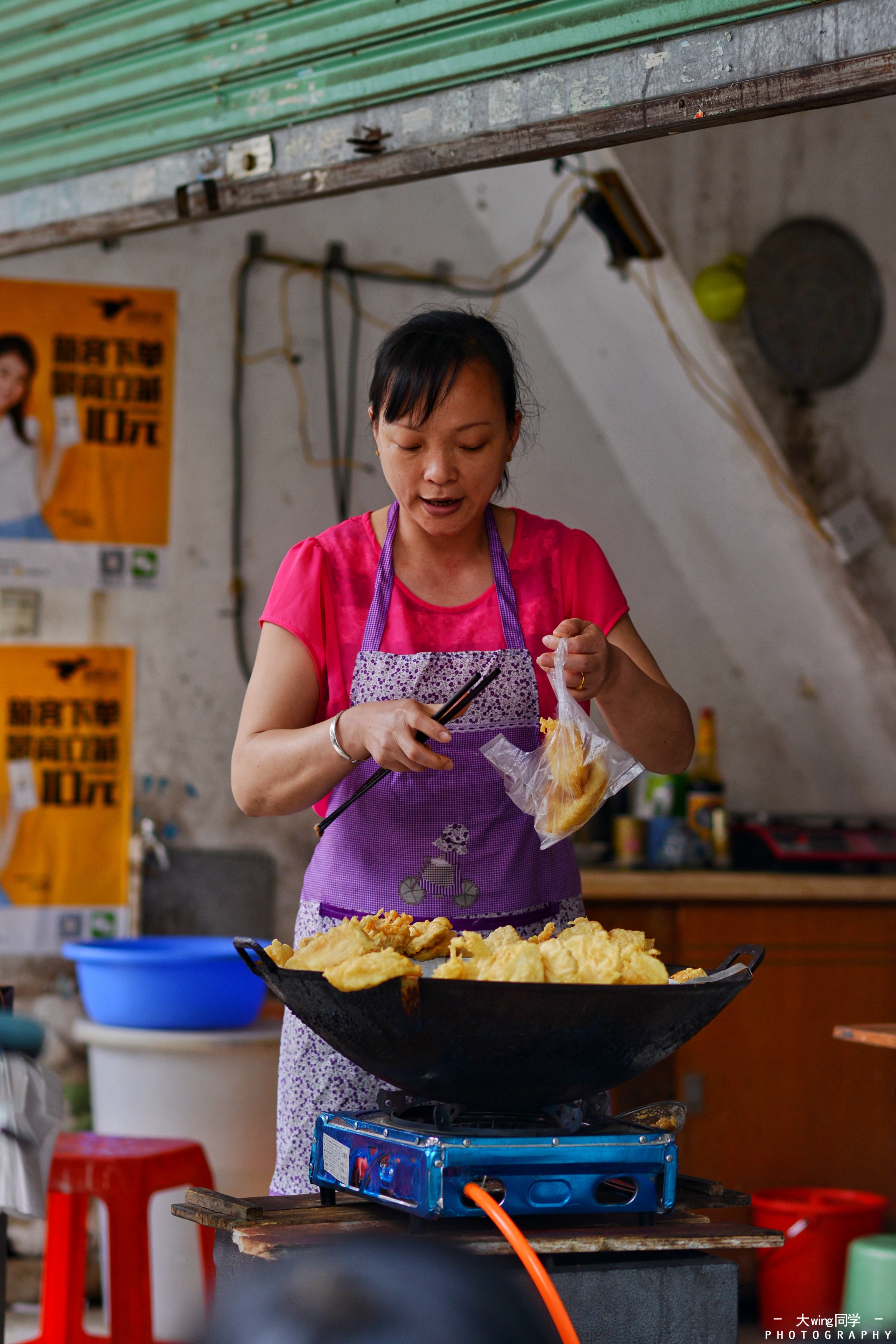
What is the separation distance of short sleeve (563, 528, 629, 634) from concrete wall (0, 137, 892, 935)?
218cm

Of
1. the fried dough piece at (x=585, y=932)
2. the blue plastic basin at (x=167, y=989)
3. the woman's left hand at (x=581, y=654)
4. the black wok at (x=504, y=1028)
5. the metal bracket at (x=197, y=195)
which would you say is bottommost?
the blue plastic basin at (x=167, y=989)

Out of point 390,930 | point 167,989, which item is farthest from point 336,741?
point 167,989

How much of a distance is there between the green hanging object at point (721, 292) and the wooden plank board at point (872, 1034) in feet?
6.08

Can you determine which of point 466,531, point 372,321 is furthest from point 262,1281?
point 372,321

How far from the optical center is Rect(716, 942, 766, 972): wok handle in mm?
1372

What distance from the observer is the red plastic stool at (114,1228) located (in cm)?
285

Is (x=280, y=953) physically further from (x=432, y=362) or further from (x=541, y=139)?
(x=541, y=139)

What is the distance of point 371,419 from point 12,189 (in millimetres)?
1161

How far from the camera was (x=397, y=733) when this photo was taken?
4.87 feet

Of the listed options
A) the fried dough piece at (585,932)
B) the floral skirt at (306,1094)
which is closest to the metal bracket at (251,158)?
the floral skirt at (306,1094)

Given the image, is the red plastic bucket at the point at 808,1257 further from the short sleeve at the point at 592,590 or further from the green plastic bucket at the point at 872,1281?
the short sleeve at the point at 592,590

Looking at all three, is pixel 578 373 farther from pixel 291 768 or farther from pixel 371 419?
pixel 291 768

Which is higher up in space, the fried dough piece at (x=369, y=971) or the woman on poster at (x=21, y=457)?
the woman on poster at (x=21, y=457)

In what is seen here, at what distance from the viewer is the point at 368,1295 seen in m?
0.73
